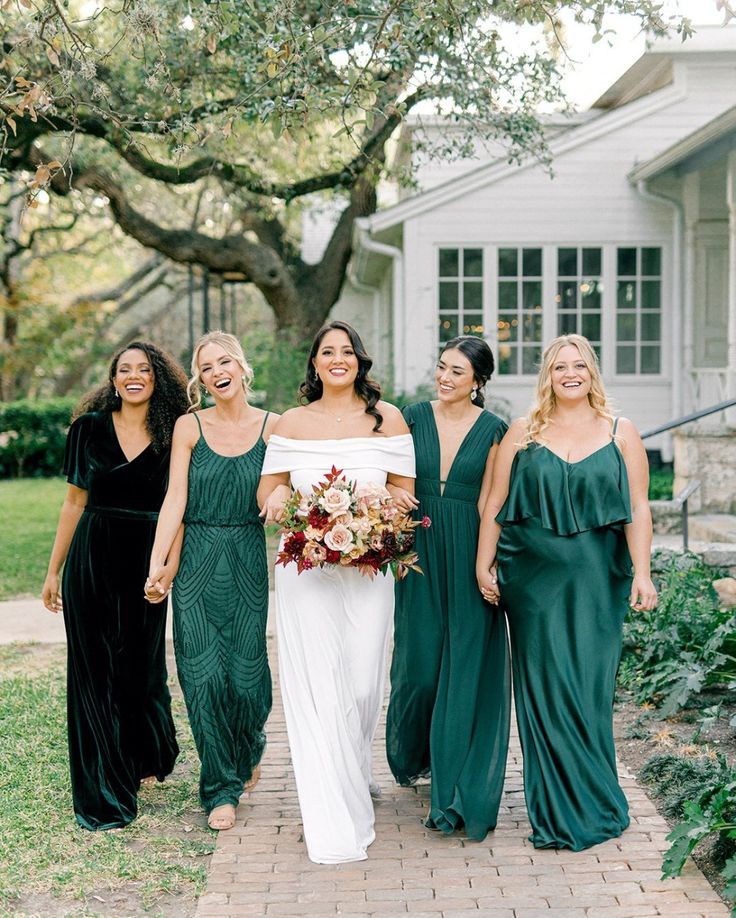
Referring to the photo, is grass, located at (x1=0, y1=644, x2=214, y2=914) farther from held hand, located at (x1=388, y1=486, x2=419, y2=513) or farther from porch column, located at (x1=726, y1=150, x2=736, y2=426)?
porch column, located at (x1=726, y1=150, x2=736, y2=426)

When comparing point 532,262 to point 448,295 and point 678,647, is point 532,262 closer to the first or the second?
point 448,295

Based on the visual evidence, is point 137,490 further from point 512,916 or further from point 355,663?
point 512,916

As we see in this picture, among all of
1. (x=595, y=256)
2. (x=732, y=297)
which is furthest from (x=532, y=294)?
(x=732, y=297)

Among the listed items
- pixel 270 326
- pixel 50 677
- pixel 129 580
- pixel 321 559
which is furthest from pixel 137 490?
pixel 270 326

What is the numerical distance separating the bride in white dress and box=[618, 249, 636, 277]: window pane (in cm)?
1128

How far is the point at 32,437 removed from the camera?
22.2 meters

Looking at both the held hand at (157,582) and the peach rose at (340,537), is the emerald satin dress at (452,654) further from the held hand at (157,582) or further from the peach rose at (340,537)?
the held hand at (157,582)

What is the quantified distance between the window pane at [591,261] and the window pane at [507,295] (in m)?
1.01

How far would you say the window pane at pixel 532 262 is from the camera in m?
15.2

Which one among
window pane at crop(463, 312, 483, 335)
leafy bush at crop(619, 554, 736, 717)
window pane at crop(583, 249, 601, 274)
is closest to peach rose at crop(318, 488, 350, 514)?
leafy bush at crop(619, 554, 736, 717)

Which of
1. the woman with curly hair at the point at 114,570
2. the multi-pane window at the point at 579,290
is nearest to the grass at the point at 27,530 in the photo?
the woman with curly hair at the point at 114,570

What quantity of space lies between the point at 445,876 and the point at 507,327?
1163 centimetres

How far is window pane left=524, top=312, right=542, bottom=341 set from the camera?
1517 cm

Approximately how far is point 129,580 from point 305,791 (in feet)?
4.14
